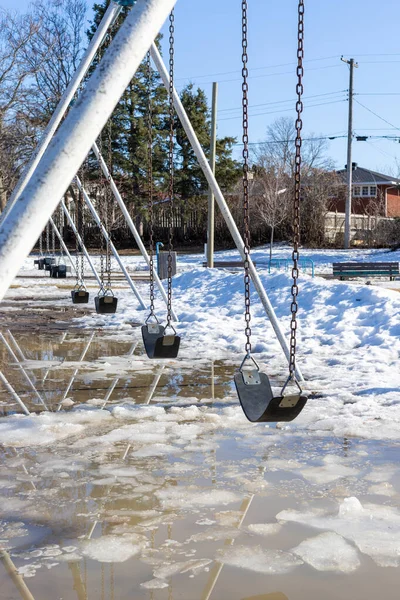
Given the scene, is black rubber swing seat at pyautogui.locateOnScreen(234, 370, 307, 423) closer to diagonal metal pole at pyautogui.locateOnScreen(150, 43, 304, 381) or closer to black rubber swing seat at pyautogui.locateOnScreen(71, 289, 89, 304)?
diagonal metal pole at pyautogui.locateOnScreen(150, 43, 304, 381)

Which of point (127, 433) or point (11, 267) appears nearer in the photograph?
point (11, 267)

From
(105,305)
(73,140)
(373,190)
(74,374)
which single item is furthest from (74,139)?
(373,190)

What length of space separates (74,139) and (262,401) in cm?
310

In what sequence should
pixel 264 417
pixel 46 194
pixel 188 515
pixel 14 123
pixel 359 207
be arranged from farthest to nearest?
1. pixel 359 207
2. pixel 14 123
3. pixel 264 417
4. pixel 188 515
5. pixel 46 194

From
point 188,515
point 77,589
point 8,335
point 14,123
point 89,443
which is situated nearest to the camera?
point 77,589

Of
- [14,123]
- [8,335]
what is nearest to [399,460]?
[8,335]

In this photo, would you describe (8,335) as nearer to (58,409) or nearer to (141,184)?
(58,409)

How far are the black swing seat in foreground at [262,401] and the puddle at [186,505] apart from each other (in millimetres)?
357

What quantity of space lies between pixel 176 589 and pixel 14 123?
33703 millimetres

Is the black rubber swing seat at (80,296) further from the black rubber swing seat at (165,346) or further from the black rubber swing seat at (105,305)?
the black rubber swing seat at (165,346)

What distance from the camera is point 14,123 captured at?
34.5 meters

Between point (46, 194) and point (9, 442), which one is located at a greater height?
point (46, 194)

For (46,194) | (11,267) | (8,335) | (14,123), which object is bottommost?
(8,335)

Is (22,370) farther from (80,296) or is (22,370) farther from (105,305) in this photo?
(80,296)
